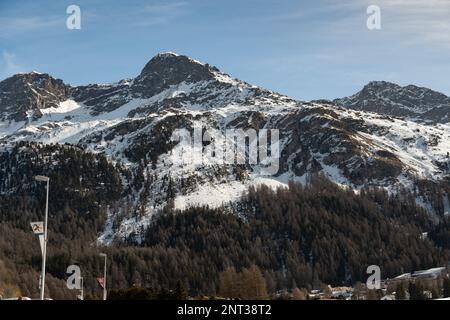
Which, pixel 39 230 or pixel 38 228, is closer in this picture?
pixel 39 230

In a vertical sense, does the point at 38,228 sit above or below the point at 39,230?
above

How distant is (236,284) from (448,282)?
202 feet
